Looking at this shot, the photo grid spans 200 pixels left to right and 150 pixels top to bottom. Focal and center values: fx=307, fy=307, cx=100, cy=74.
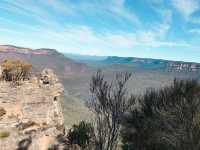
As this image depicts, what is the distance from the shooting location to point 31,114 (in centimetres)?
3850

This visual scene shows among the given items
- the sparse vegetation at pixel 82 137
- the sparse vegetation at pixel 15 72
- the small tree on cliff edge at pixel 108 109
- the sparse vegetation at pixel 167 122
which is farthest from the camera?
the sparse vegetation at pixel 15 72

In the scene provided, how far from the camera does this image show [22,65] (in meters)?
48.5

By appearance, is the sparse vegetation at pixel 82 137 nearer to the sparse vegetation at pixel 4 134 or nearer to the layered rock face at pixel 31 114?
the layered rock face at pixel 31 114

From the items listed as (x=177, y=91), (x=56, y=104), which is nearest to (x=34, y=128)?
(x=56, y=104)

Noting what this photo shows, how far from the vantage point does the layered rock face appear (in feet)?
106

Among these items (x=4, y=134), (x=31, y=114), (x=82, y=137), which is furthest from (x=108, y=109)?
(x=4, y=134)

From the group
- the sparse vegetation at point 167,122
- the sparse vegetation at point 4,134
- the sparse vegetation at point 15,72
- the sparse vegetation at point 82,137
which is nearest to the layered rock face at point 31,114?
the sparse vegetation at point 4,134

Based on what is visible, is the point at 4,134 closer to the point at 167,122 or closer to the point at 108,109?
the point at 108,109

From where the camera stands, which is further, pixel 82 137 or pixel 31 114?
pixel 31 114

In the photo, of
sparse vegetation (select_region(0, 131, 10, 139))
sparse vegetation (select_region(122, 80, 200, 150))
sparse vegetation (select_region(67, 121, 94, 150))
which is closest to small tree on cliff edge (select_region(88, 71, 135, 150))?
sparse vegetation (select_region(67, 121, 94, 150))

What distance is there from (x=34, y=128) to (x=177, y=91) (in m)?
18.6

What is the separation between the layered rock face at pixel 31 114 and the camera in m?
32.4

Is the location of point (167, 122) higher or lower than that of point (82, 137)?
higher

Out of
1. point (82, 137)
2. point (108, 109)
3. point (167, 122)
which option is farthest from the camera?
point (82, 137)
